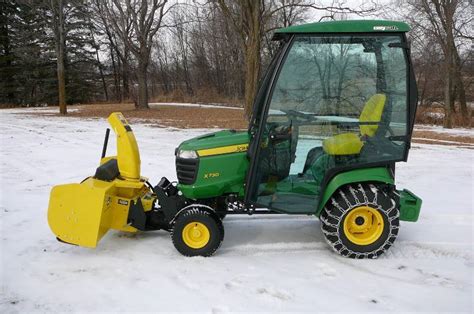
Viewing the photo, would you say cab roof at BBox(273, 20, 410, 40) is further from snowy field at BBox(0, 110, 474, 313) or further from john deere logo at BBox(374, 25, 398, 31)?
snowy field at BBox(0, 110, 474, 313)

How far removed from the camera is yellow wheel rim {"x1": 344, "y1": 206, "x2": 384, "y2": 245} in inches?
144

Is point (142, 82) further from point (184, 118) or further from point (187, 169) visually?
point (187, 169)

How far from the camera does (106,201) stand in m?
3.65

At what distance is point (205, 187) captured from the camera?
12.3 feet

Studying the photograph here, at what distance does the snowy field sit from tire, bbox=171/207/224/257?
0.09 meters

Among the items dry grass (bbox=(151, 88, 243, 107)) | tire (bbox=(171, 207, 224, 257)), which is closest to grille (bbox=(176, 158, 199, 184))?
tire (bbox=(171, 207, 224, 257))

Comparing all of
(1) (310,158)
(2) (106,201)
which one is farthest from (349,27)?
(2) (106,201)

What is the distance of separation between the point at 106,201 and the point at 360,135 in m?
2.32

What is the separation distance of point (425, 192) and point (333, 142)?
9.74ft

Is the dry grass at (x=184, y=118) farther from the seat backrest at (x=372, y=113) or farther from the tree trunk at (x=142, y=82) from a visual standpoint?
the seat backrest at (x=372, y=113)

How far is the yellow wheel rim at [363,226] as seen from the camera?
12.0 feet

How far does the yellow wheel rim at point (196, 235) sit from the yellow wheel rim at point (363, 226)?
48.9 inches

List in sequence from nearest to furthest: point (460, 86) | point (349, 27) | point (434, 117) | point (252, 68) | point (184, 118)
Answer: point (349, 27), point (252, 68), point (184, 118), point (434, 117), point (460, 86)

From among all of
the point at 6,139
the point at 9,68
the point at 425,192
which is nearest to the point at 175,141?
the point at 6,139
